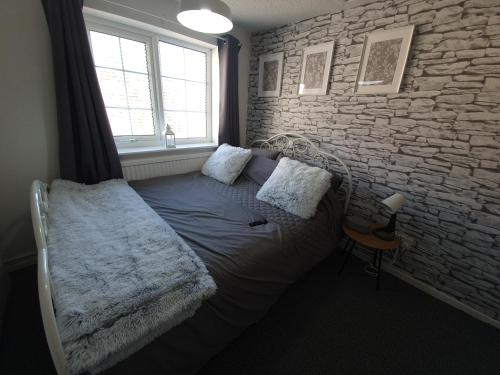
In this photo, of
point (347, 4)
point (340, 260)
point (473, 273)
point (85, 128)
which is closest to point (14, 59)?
point (85, 128)

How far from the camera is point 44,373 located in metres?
1.12

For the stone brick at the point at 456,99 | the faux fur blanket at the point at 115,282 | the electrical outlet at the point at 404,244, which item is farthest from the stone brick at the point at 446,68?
the faux fur blanket at the point at 115,282

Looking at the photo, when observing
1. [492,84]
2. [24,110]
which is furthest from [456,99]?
[24,110]

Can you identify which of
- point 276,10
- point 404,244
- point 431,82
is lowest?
point 404,244

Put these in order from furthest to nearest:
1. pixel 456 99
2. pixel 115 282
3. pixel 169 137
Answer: pixel 169 137 → pixel 456 99 → pixel 115 282

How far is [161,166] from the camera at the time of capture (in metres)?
2.36

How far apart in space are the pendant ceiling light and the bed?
1.22 metres

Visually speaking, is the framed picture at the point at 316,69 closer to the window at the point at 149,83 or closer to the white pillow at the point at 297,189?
the white pillow at the point at 297,189

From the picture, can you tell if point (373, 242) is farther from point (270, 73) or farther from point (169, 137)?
point (169, 137)

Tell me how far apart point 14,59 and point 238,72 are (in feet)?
6.54

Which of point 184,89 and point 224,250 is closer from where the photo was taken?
point 224,250

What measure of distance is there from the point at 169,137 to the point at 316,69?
1.75m

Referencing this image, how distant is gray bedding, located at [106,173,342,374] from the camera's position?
89 cm

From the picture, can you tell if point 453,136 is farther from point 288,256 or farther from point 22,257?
point 22,257
